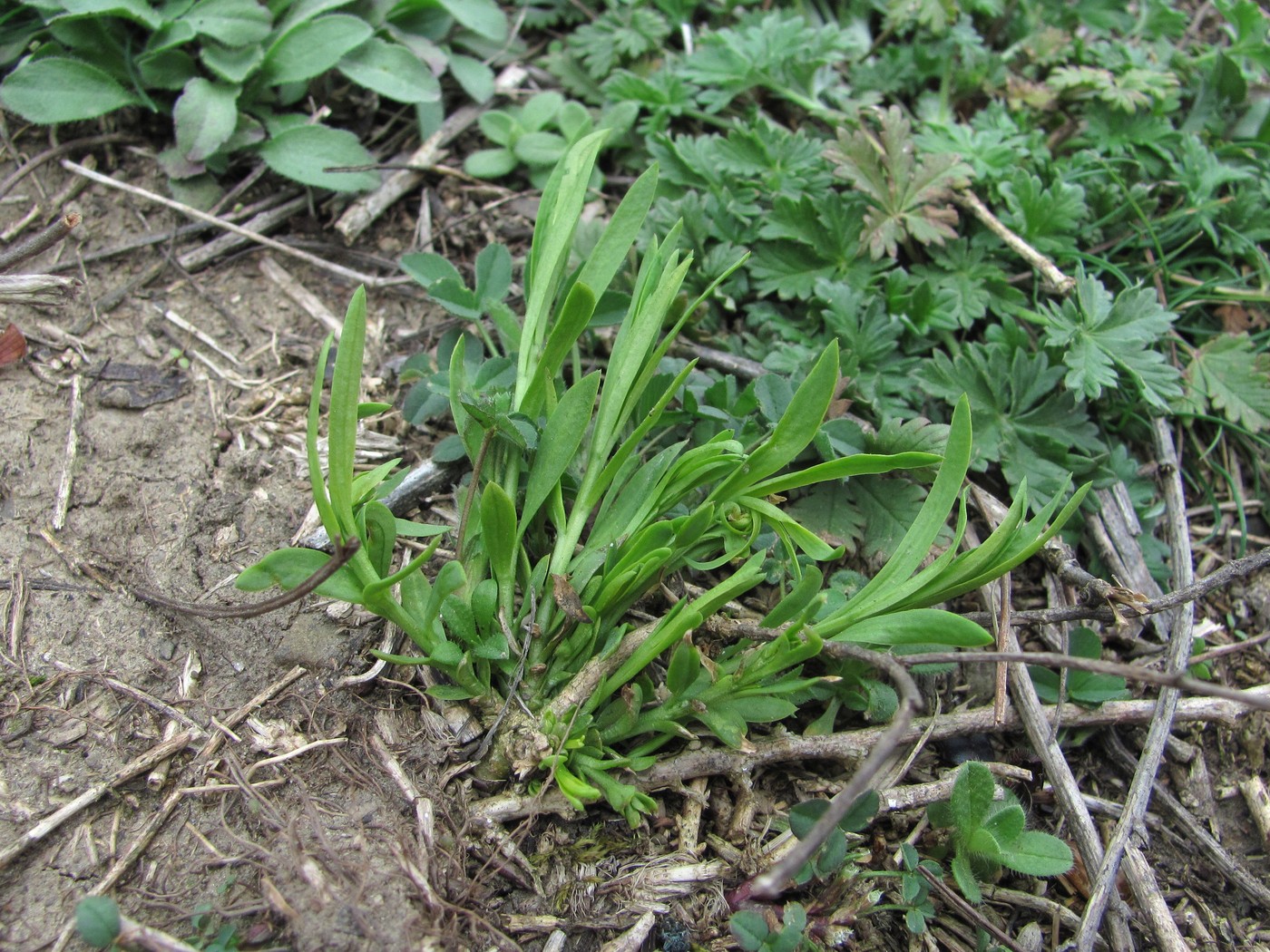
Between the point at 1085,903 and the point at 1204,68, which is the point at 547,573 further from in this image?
the point at 1204,68

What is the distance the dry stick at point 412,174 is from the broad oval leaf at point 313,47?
0.35 m

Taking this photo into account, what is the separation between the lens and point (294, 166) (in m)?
2.56

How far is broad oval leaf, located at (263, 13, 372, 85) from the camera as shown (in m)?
2.58

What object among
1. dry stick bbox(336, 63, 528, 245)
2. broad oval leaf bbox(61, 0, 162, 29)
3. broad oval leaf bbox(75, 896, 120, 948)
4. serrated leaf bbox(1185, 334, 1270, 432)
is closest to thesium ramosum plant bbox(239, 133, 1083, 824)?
broad oval leaf bbox(75, 896, 120, 948)

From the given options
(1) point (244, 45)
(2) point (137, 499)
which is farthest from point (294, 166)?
(2) point (137, 499)

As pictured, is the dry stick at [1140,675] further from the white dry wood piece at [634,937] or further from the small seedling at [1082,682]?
the white dry wood piece at [634,937]

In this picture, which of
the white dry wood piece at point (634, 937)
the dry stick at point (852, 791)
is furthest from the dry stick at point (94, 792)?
the dry stick at point (852, 791)

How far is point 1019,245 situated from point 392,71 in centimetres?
196

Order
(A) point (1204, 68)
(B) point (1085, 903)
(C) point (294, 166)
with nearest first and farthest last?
(B) point (1085, 903)
(C) point (294, 166)
(A) point (1204, 68)

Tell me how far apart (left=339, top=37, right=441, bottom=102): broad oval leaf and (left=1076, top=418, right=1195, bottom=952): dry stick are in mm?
2383

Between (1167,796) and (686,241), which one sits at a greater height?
(686,241)

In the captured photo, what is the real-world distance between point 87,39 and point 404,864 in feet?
7.98

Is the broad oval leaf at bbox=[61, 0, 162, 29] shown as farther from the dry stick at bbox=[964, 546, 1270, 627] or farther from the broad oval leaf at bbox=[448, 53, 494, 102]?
the dry stick at bbox=[964, 546, 1270, 627]

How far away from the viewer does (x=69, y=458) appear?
6.72 ft
